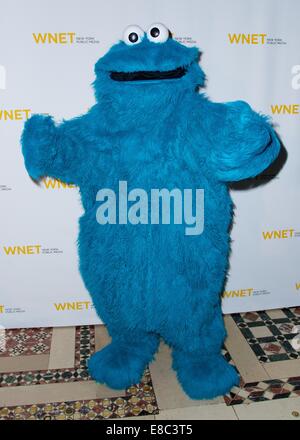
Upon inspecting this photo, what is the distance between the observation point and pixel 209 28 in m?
1.60

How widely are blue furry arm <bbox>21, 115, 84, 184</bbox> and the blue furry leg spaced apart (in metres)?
0.63

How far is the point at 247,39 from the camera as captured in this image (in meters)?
1.64

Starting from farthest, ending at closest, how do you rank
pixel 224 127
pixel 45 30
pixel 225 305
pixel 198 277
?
pixel 225 305, pixel 45 30, pixel 198 277, pixel 224 127

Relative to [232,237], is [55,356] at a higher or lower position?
lower

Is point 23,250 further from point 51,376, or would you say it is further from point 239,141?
point 239,141

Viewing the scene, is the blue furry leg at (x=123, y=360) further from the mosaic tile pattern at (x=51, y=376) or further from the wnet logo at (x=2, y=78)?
the wnet logo at (x=2, y=78)

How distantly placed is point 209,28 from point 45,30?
1.90ft

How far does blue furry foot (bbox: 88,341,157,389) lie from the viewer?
5.21 ft

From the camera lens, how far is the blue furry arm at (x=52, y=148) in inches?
49.9

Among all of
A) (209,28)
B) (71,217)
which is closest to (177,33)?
(209,28)

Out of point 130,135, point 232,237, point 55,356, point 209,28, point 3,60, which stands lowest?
point 55,356

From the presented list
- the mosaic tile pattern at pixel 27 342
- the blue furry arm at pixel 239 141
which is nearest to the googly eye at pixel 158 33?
the blue furry arm at pixel 239 141

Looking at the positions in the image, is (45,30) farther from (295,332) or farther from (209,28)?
(295,332)

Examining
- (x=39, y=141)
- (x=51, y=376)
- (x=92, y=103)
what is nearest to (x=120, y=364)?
(x=51, y=376)
